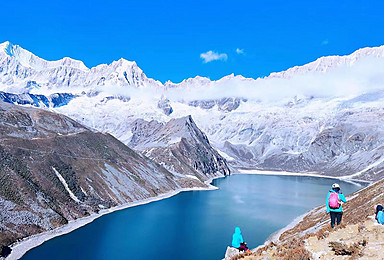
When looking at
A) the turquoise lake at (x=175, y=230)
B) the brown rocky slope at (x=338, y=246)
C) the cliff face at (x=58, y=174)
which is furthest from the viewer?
the cliff face at (x=58, y=174)

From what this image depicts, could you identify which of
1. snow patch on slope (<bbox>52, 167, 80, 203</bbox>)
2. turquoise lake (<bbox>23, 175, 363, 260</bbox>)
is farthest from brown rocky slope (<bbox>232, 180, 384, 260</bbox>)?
snow patch on slope (<bbox>52, 167, 80, 203</bbox>)

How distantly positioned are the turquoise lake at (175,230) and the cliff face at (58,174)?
25.4ft

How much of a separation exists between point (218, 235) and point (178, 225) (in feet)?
53.5

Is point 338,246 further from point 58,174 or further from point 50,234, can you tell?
point 58,174

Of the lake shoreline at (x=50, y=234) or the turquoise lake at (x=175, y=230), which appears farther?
the turquoise lake at (x=175, y=230)

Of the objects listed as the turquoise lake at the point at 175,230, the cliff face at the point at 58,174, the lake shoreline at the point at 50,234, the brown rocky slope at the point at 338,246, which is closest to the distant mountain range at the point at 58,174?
the cliff face at the point at 58,174


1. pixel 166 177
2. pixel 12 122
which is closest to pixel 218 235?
pixel 166 177

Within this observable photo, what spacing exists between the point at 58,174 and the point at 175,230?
43649mm

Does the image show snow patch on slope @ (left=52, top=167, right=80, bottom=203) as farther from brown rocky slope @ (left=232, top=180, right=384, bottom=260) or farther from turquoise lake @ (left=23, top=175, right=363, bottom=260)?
brown rocky slope @ (left=232, top=180, right=384, bottom=260)

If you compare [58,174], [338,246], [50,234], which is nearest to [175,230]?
[50,234]

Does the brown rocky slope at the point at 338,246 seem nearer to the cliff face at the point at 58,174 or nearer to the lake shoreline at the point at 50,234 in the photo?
the lake shoreline at the point at 50,234

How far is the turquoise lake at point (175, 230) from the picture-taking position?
234ft

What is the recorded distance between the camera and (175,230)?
91.6 m

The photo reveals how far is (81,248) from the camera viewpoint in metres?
73.7
